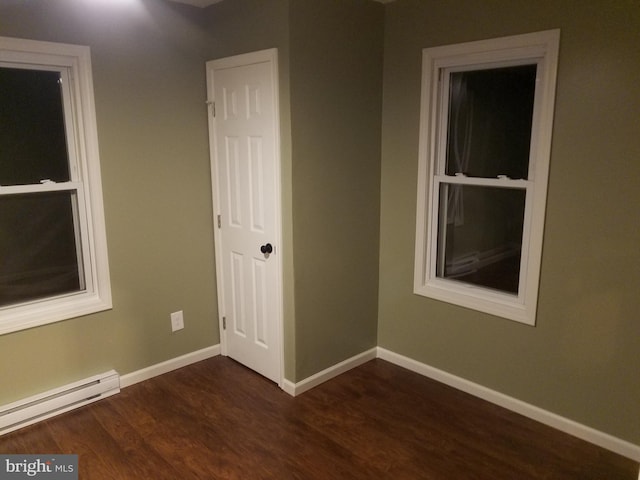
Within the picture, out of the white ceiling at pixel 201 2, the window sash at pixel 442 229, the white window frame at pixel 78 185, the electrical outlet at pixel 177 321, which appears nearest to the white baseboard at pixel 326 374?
the window sash at pixel 442 229

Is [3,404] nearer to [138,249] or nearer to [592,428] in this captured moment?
[138,249]

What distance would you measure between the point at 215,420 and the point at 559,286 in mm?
2040

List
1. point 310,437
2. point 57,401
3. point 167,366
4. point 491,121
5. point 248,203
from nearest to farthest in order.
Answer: point 310,437, point 57,401, point 491,121, point 248,203, point 167,366

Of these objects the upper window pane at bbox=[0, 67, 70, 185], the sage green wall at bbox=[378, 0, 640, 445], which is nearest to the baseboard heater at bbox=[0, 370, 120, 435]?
the upper window pane at bbox=[0, 67, 70, 185]

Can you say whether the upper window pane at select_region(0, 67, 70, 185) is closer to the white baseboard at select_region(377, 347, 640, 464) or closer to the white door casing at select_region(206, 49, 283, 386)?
the white door casing at select_region(206, 49, 283, 386)

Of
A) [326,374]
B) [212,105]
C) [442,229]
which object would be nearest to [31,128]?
[212,105]

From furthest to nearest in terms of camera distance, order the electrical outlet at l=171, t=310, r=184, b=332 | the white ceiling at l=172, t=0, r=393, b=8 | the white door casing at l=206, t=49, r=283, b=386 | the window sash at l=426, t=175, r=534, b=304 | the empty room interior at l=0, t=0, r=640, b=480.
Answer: the electrical outlet at l=171, t=310, r=184, b=332 → the white ceiling at l=172, t=0, r=393, b=8 → the white door casing at l=206, t=49, r=283, b=386 → the window sash at l=426, t=175, r=534, b=304 → the empty room interior at l=0, t=0, r=640, b=480

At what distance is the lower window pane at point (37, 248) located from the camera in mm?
2736

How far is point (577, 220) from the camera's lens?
8.16ft

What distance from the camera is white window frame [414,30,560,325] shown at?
252cm

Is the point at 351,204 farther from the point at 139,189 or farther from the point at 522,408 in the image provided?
the point at 522,408

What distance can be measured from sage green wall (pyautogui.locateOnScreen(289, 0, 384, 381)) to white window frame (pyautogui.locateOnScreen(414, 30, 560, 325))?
35 centimetres

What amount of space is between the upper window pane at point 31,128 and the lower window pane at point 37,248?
0.41ft

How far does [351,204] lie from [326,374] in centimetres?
113
